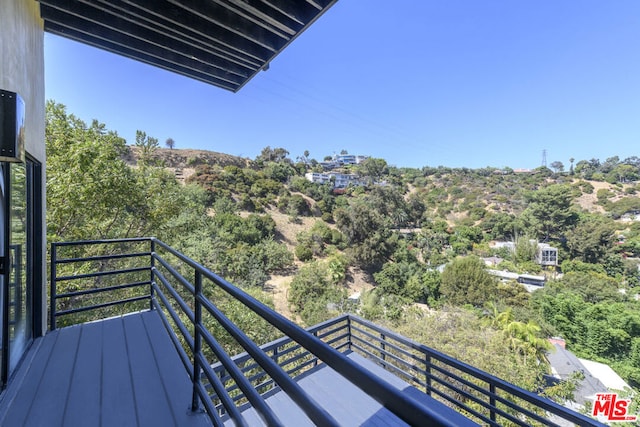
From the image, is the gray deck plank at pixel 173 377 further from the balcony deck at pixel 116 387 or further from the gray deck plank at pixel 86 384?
the gray deck plank at pixel 86 384

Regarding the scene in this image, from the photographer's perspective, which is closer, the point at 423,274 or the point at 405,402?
the point at 405,402

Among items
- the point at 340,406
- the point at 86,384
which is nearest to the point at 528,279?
the point at 340,406

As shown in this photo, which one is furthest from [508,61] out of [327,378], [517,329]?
[327,378]

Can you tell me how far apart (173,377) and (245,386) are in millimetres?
1115

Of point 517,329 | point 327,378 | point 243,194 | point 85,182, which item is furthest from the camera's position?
point 243,194

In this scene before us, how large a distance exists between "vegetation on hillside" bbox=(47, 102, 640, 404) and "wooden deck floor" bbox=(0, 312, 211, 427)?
4.12m

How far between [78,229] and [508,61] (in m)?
26.0

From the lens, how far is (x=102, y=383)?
146 cm

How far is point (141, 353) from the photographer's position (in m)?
1.75

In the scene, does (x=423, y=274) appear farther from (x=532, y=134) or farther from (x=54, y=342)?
(x=532, y=134)

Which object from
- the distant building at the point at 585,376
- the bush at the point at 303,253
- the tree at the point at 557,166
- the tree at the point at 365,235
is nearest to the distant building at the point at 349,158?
the tree at the point at 557,166

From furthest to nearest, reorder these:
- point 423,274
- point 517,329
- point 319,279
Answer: point 423,274 < point 319,279 < point 517,329

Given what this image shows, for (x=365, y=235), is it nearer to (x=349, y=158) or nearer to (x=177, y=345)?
(x=177, y=345)

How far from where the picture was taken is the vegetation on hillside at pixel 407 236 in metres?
5.92
